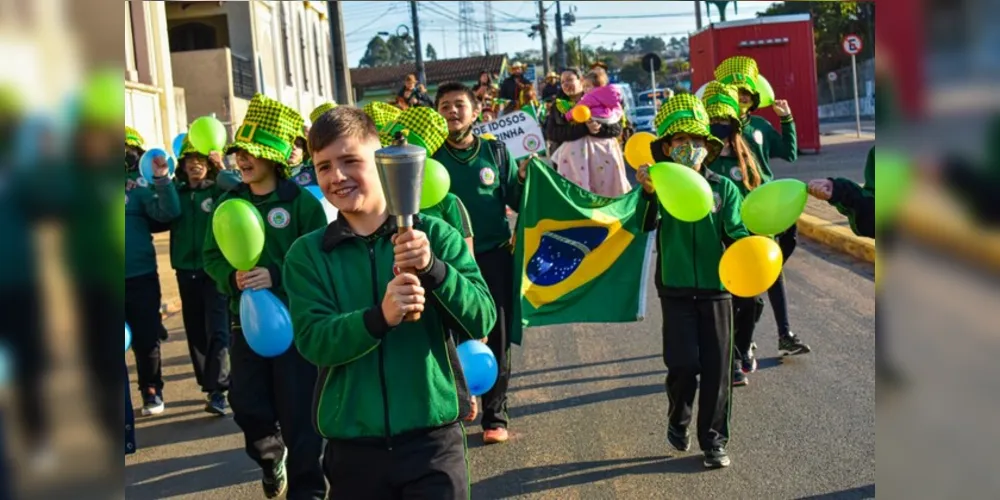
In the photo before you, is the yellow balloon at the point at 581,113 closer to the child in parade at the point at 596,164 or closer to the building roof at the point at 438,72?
the child in parade at the point at 596,164

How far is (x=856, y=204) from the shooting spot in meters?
3.67

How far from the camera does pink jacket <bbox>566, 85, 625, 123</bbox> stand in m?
8.66

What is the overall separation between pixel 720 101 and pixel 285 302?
3184mm

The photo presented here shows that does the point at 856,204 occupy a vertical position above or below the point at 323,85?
below

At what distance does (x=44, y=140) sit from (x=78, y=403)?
1.08 feet

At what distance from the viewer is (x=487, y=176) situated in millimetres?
5730

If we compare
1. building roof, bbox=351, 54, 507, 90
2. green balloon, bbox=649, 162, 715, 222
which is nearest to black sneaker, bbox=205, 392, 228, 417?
green balloon, bbox=649, 162, 715, 222

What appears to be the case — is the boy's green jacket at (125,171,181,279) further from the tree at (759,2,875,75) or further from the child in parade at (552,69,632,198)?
the tree at (759,2,875,75)

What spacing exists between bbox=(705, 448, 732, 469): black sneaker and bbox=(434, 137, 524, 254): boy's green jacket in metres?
1.80

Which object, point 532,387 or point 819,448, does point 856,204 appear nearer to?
point 819,448

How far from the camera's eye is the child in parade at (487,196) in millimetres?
5641

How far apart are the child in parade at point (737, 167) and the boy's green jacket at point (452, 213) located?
210 cm

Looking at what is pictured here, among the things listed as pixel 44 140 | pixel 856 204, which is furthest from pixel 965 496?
pixel 856 204

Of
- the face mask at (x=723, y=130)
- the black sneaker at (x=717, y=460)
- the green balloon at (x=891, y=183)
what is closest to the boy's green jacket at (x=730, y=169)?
the face mask at (x=723, y=130)
